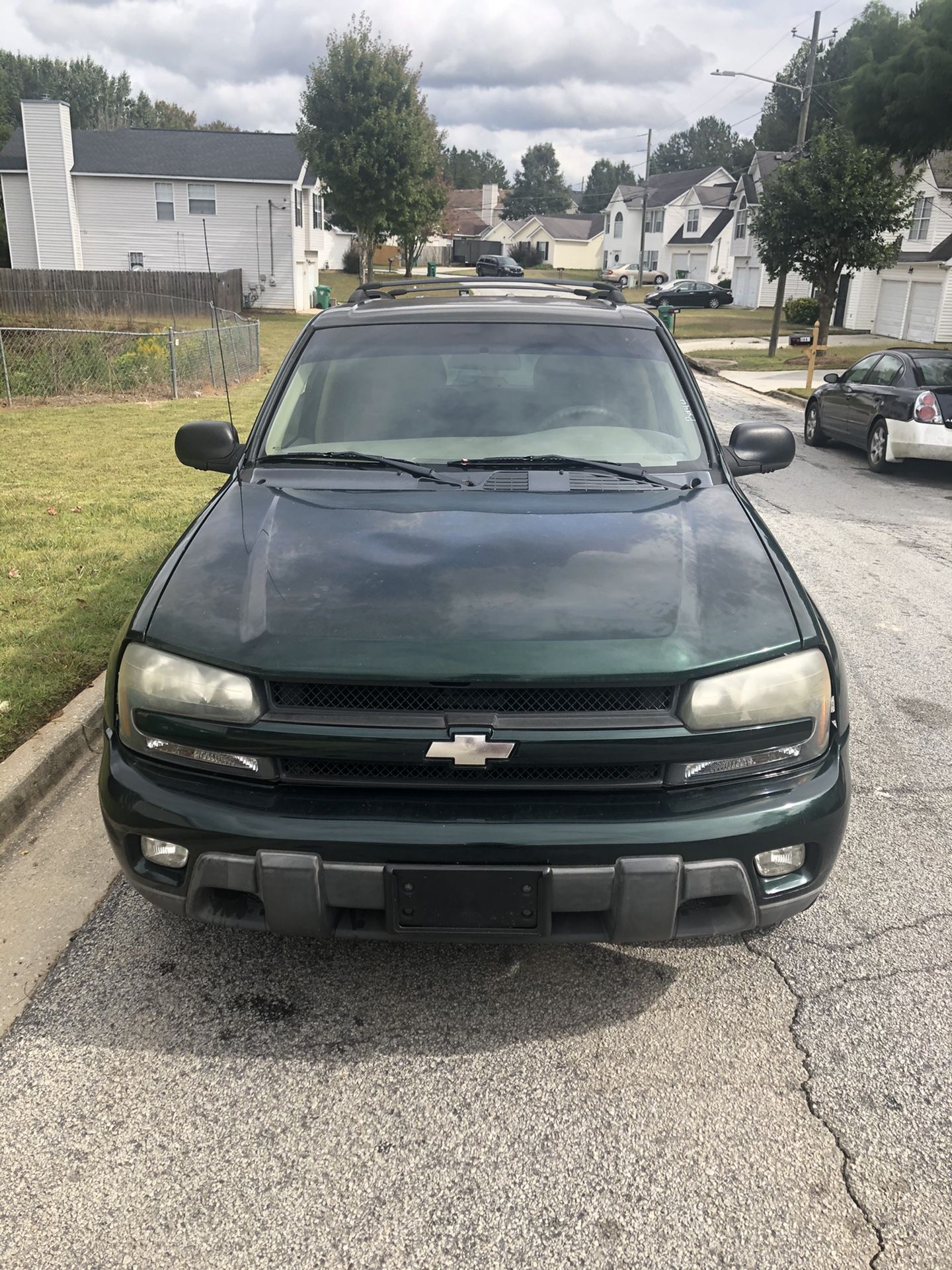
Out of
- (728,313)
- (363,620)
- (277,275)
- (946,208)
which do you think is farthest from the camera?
(728,313)

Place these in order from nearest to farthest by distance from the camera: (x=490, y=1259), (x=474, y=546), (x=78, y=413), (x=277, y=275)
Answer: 1. (x=490, y=1259)
2. (x=474, y=546)
3. (x=78, y=413)
4. (x=277, y=275)

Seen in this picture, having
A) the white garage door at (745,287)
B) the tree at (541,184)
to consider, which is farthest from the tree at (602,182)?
the white garage door at (745,287)

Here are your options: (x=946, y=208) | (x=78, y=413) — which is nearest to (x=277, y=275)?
(x=946, y=208)

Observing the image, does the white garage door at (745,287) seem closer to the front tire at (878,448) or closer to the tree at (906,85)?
the tree at (906,85)

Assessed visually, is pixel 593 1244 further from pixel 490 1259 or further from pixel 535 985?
pixel 535 985

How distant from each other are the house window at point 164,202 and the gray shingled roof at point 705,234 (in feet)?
130

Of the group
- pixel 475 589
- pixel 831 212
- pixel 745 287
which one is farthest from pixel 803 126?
pixel 475 589

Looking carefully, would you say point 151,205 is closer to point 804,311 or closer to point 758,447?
point 804,311

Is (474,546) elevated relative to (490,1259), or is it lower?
elevated

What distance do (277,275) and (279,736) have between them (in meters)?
43.0

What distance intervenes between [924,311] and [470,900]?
39.0 m

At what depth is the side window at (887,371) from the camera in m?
12.7

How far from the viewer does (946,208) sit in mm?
38250

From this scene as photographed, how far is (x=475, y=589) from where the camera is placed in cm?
279
